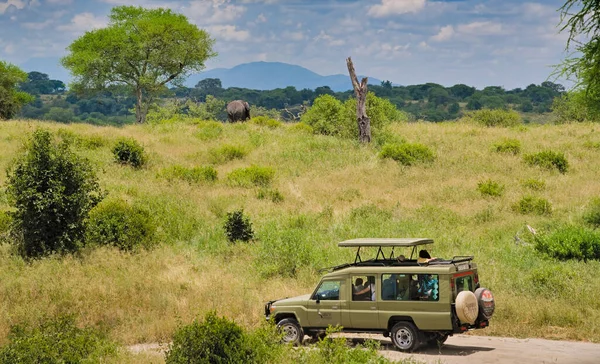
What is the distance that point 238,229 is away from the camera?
81.0 feet

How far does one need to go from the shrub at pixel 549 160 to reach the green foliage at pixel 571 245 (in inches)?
514

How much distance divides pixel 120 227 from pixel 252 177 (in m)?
11.2

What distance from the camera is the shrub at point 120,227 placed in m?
22.2

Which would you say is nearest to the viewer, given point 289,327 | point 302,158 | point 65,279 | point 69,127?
point 289,327

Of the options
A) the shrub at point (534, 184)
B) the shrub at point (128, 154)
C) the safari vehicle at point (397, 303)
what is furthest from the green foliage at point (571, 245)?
the shrub at point (128, 154)

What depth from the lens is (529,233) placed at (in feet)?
80.1

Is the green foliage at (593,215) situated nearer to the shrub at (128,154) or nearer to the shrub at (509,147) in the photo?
the shrub at (509,147)

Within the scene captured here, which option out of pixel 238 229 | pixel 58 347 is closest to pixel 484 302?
pixel 58 347

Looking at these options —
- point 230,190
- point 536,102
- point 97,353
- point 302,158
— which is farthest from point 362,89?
point 536,102

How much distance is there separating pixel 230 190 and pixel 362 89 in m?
14.2

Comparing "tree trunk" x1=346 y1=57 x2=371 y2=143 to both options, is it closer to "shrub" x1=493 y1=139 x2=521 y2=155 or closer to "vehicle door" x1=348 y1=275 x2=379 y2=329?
"shrub" x1=493 y1=139 x2=521 y2=155

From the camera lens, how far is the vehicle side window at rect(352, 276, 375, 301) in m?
15.2

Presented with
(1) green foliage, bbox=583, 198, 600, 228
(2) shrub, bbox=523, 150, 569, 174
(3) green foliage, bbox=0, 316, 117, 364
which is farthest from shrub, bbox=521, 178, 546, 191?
(3) green foliage, bbox=0, 316, 117, 364

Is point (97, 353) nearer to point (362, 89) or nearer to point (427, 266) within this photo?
→ point (427, 266)
